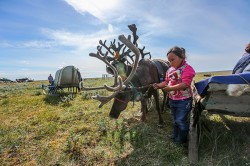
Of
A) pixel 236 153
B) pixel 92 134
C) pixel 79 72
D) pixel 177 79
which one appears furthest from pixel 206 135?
pixel 79 72

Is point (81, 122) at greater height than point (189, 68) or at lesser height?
lesser

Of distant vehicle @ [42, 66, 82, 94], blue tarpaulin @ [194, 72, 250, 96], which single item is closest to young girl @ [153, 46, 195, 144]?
blue tarpaulin @ [194, 72, 250, 96]

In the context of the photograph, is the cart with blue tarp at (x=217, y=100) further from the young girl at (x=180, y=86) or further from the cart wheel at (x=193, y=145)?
the young girl at (x=180, y=86)

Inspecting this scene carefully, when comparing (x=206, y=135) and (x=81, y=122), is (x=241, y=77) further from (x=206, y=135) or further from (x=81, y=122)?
(x=81, y=122)

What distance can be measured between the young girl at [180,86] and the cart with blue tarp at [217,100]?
26cm

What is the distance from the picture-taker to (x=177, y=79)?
4.57 m

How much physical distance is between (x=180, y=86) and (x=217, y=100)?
2.39ft

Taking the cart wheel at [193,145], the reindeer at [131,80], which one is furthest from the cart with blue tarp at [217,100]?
the reindeer at [131,80]

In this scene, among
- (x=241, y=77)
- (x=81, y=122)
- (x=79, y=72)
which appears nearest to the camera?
(x=241, y=77)

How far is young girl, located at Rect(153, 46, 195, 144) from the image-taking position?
4331 mm

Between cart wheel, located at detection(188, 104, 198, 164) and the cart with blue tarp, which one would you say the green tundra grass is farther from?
the cart with blue tarp

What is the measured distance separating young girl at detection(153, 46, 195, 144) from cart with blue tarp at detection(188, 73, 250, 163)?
26cm

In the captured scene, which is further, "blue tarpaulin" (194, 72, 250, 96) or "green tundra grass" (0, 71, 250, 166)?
"green tundra grass" (0, 71, 250, 166)

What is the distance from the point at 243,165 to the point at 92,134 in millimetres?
3999
